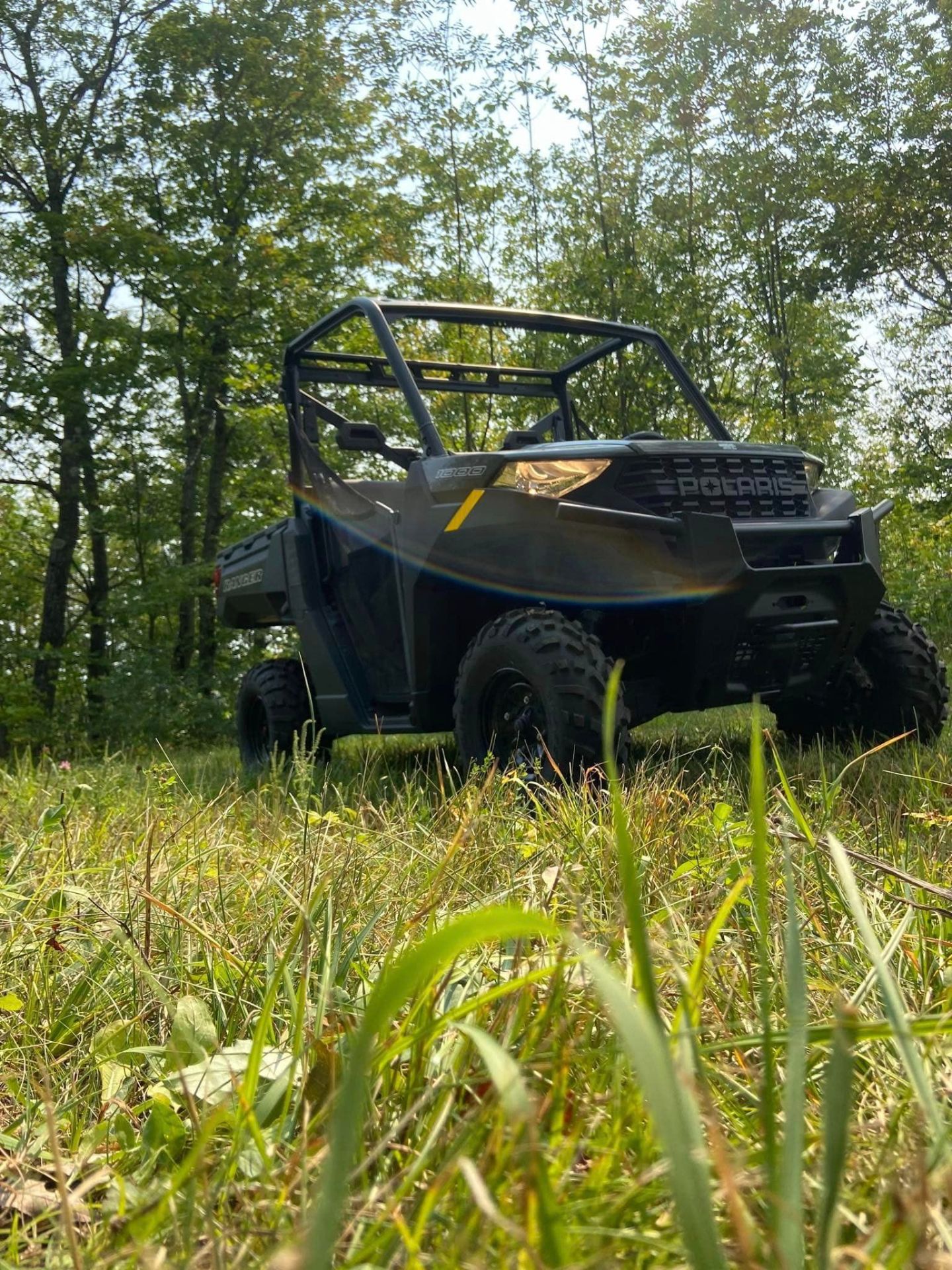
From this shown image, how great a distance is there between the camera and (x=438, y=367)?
5.45 m

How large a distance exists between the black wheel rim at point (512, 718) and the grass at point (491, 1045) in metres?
1.02

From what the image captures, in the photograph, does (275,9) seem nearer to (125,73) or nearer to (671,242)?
(125,73)

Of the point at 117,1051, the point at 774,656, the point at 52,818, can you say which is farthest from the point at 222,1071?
the point at 774,656

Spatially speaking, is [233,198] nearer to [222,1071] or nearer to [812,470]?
[812,470]

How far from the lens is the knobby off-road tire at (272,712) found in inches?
221

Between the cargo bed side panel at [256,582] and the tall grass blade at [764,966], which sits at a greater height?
the cargo bed side panel at [256,582]

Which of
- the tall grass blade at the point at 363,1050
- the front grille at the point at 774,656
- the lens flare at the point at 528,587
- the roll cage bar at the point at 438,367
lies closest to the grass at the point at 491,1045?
the tall grass blade at the point at 363,1050

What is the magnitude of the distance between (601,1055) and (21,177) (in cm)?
2015

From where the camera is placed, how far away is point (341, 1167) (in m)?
0.41

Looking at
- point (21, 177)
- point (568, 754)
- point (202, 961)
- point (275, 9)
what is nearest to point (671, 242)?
point (275, 9)

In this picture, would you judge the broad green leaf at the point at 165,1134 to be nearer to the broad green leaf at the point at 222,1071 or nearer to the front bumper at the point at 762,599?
the broad green leaf at the point at 222,1071

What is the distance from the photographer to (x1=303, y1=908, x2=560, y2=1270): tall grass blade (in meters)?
0.41

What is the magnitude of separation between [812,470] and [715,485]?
2.60ft

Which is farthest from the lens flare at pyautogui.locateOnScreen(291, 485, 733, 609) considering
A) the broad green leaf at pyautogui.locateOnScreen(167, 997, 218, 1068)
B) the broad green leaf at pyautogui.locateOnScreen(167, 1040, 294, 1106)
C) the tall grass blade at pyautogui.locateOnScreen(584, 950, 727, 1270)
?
the tall grass blade at pyautogui.locateOnScreen(584, 950, 727, 1270)
